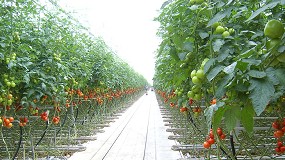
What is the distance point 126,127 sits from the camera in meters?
8.27

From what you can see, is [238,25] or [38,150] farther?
[38,150]

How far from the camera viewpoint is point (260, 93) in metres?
0.86

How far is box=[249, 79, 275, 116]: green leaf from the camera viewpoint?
832mm

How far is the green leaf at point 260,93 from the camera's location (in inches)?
32.8

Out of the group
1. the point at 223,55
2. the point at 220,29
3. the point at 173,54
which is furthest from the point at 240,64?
the point at 173,54

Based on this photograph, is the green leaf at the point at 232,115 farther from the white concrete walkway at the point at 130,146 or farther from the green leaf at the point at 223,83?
the white concrete walkway at the point at 130,146

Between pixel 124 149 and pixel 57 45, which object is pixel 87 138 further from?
pixel 57 45

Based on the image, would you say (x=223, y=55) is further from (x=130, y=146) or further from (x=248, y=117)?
(x=130, y=146)

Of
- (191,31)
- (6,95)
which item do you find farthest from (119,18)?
(191,31)

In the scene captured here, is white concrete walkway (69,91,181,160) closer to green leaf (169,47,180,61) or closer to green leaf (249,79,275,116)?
green leaf (169,47,180,61)

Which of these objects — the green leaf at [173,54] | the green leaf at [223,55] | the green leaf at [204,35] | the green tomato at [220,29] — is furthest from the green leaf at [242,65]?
the green leaf at [173,54]

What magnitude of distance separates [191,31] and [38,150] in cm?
393

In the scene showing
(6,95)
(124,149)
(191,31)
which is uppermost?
(191,31)

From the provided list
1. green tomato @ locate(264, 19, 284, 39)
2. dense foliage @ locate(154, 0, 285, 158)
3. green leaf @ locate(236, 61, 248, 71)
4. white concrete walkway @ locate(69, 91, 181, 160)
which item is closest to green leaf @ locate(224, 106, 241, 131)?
dense foliage @ locate(154, 0, 285, 158)
